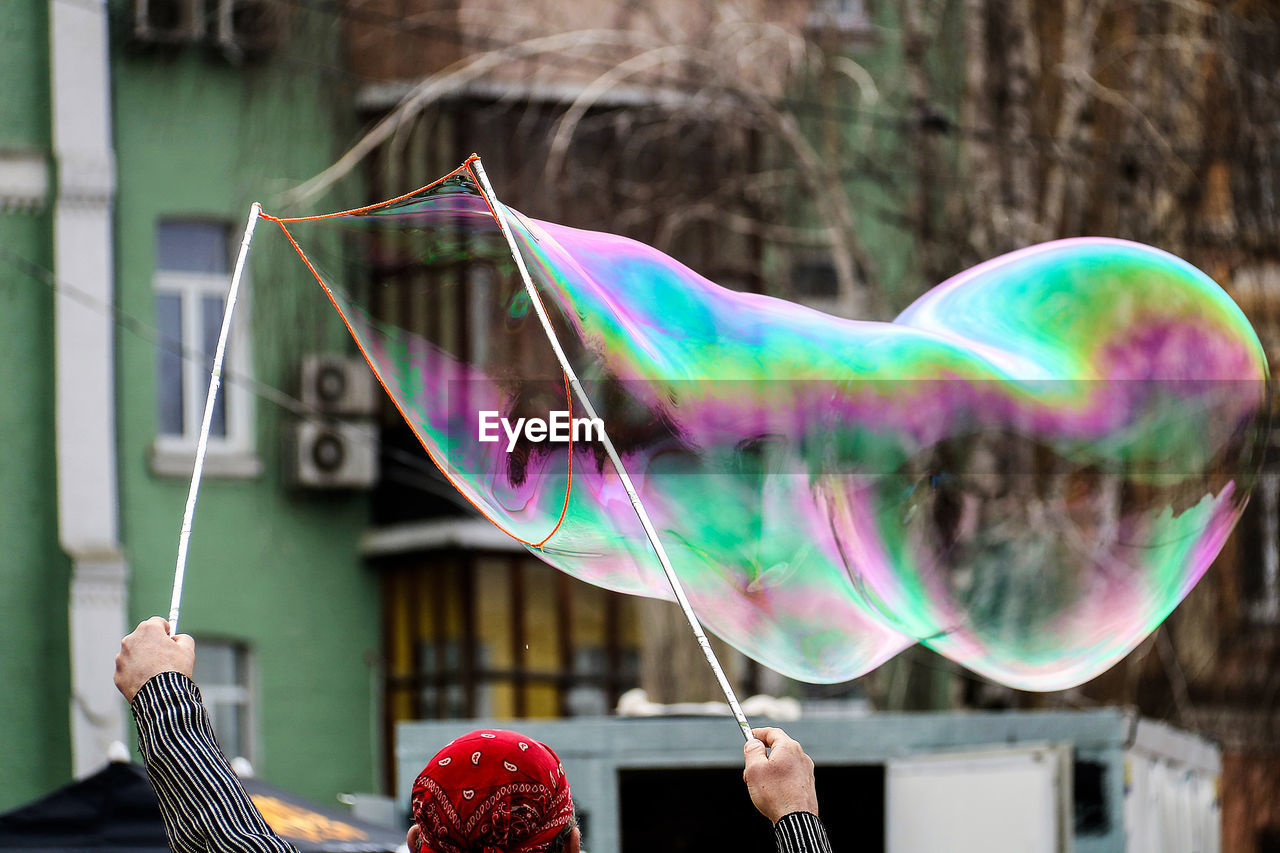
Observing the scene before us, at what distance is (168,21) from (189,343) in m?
2.33

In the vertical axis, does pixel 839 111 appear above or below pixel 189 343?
above

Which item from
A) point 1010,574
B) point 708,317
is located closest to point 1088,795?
point 1010,574

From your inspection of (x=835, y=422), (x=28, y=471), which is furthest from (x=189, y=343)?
(x=835, y=422)

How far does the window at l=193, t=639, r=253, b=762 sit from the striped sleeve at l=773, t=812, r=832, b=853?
37.9ft

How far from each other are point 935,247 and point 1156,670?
10.2 ft

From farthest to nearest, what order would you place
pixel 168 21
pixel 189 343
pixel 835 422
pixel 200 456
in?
pixel 189 343, pixel 168 21, pixel 835 422, pixel 200 456

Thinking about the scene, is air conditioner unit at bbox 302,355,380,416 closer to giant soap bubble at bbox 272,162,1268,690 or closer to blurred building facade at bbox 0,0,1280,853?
blurred building facade at bbox 0,0,1280,853

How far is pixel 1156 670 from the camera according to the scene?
11992mm

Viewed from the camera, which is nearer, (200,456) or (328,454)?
(200,456)

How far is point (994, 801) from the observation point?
6.42m

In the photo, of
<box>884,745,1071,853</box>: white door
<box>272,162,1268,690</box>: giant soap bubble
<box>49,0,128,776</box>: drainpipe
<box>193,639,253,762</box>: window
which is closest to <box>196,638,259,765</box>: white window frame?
<box>193,639,253,762</box>: window

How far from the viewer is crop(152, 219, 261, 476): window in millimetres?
13438

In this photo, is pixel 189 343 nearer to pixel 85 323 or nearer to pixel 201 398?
pixel 201 398

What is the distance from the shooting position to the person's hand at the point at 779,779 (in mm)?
A: 2602
